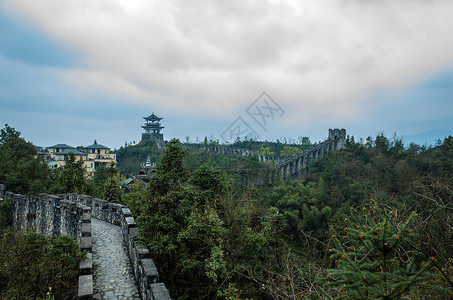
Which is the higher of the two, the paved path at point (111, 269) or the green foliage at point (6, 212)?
the green foliage at point (6, 212)

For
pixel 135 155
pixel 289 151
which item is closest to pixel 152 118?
pixel 135 155

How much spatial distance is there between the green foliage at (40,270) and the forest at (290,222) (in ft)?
6.20

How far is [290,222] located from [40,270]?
60.5 ft

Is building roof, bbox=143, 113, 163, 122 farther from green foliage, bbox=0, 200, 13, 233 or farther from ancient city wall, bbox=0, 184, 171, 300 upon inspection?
green foliage, bbox=0, 200, 13, 233

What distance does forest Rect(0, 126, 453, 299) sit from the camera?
3.13 metres

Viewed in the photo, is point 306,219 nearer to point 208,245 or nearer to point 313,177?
point 313,177

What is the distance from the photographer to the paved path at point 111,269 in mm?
6159

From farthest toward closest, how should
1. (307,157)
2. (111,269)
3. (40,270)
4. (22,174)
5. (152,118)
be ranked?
(152,118) < (307,157) < (22,174) < (111,269) < (40,270)

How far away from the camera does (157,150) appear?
166 feet

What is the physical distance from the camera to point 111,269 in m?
7.19

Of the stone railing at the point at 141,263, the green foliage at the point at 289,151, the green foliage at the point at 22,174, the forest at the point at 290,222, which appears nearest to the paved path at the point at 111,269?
the stone railing at the point at 141,263

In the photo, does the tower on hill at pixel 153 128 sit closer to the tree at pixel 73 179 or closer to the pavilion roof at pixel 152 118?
the pavilion roof at pixel 152 118

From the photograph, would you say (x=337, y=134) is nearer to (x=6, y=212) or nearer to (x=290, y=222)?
(x=290, y=222)

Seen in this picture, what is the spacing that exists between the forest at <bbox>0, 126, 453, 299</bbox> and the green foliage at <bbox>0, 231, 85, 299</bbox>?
189 cm
